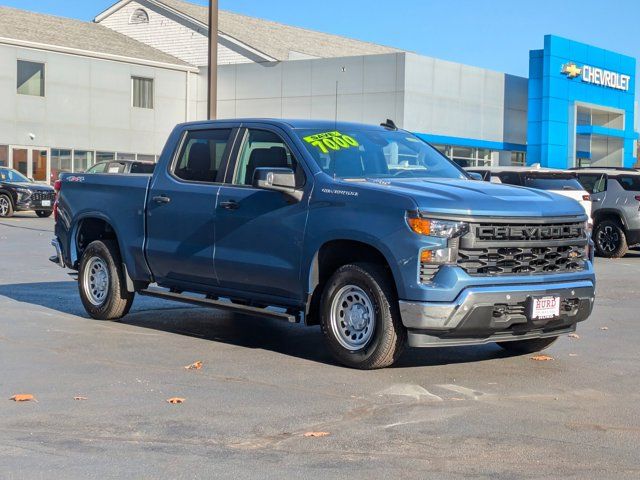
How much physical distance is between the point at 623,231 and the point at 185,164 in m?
13.9

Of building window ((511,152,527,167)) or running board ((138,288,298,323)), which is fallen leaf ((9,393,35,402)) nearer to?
running board ((138,288,298,323))

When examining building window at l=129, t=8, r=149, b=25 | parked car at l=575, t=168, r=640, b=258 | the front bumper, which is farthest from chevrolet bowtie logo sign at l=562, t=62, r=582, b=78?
the front bumper

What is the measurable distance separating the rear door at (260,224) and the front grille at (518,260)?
145cm

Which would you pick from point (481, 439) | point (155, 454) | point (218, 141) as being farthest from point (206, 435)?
point (218, 141)

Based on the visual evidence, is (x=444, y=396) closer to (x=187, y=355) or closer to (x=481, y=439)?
(x=481, y=439)

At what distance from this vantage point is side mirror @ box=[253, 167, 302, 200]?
27.9ft

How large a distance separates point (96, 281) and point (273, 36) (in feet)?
153

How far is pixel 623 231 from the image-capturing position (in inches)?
854

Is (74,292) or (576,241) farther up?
(576,241)

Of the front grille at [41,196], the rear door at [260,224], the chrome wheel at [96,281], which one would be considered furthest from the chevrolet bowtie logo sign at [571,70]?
the rear door at [260,224]

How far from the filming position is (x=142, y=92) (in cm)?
4953

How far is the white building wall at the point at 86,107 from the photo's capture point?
146 feet

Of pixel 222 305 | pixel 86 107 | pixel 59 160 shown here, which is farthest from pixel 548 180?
pixel 86 107

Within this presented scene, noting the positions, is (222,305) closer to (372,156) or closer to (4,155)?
(372,156)
